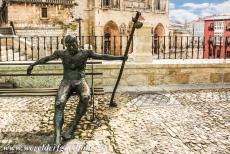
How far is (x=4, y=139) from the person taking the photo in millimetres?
5000

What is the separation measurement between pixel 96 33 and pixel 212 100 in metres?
30.1

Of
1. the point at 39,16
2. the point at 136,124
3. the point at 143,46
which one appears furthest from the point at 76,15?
the point at 136,124

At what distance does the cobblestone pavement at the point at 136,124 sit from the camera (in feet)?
15.5

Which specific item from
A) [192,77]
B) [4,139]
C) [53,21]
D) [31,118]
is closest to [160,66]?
[192,77]

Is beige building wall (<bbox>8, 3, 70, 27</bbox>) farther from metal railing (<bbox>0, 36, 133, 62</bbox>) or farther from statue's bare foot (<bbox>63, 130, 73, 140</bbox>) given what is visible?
statue's bare foot (<bbox>63, 130, 73, 140</bbox>)

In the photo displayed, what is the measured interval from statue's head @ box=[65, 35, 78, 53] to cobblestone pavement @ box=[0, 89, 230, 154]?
4.49ft

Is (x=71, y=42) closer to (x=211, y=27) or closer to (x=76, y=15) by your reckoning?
→ (x=76, y=15)

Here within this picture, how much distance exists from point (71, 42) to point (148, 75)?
14.6 feet

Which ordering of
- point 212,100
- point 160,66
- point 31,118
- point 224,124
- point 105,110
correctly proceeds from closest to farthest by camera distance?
point 224,124
point 31,118
point 105,110
point 212,100
point 160,66

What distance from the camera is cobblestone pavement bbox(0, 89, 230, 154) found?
15.5 feet

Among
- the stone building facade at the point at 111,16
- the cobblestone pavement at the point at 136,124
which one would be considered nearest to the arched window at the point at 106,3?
the stone building facade at the point at 111,16

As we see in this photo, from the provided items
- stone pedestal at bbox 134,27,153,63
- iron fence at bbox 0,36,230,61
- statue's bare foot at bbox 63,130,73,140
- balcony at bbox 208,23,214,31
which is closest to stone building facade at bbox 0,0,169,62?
iron fence at bbox 0,36,230,61

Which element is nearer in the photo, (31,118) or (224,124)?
(224,124)

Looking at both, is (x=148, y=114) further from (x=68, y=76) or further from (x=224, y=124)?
(x=68, y=76)
